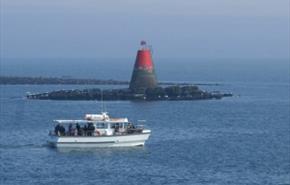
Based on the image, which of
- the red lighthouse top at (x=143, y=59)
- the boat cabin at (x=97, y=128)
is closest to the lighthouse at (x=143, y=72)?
the red lighthouse top at (x=143, y=59)

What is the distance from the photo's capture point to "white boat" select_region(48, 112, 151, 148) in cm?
4681

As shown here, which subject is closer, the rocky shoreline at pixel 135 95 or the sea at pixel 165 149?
the sea at pixel 165 149

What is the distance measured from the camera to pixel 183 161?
42500mm

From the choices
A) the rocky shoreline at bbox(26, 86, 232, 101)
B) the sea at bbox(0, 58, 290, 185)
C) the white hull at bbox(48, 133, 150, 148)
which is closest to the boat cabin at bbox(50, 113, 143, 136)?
the white hull at bbox(48, 133, 150, 148)

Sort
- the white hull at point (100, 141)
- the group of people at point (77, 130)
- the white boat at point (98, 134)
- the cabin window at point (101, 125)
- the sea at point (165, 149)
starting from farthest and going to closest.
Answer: the cabin window at point (101, 125) < the group of people at point (77, 130) < the white boat at point (98, 134) < the white hull at point (100, 141) < the sea at point (165, 149)

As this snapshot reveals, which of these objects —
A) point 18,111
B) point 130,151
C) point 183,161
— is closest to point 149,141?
point 130,151

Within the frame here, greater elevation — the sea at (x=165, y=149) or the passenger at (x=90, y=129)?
the passenger at (x=90, y=129)

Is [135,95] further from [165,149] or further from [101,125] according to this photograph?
[165,149]

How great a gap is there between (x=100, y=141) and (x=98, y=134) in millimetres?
465

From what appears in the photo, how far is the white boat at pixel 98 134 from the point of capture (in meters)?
46.8

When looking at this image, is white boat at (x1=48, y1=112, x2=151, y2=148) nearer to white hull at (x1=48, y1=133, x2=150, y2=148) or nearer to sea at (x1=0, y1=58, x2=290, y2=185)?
white hull at (x1=48, y1=133, x2=150, y2=148)

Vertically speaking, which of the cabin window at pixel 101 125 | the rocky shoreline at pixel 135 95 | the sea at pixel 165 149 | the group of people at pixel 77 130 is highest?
the rocky shoreline at pixel 135 95

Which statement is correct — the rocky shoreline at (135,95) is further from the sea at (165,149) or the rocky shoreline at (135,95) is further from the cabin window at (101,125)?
the cabin window at (101,125)

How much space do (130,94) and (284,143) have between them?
108ft
